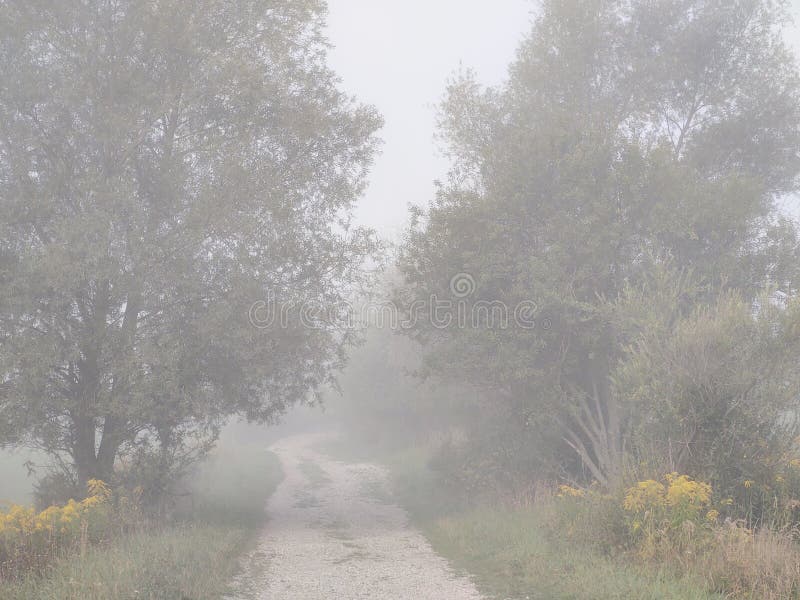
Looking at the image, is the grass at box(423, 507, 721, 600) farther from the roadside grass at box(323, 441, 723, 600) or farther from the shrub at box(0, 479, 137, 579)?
the shrub at box(0, 479, 137, 579)

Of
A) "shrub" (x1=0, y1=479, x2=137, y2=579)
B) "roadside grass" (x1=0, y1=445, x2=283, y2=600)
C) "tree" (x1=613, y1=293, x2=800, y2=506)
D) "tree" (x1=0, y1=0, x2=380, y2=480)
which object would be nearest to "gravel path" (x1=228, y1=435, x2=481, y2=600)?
"roadside grass" (x1=0, y1=445, x2=283, y2=600)

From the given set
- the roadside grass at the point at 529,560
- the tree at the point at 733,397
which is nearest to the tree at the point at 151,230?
the roadside grass at the point at 529,560

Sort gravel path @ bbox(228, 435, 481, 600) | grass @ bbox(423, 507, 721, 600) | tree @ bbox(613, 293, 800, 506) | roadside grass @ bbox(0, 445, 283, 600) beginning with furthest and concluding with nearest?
tree @ bbox(613, 293, 800, 506), gravel path @ bbox(228, 435, 481, 600), grass @ bbox(423, 507, 721, 600), roadside grass @ bbox(0, 445, 283, 600)

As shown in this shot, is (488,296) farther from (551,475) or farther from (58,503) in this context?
(58,503)

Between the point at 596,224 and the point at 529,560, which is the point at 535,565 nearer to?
the point at 529,560

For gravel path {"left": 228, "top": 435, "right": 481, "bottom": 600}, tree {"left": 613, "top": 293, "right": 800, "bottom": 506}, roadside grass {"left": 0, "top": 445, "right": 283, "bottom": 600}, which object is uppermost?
tree {"left": 613, "top": 293, "right": 800, "bottom": 506}

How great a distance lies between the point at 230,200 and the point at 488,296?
719 cm

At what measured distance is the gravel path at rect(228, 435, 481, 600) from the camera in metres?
10.0

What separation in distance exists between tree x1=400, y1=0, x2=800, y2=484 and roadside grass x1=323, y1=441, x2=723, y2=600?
271 cm

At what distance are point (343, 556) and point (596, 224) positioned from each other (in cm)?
1016

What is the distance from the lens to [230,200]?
16.1 meters

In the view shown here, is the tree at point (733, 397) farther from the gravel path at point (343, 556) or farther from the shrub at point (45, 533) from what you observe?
the shrub at point (45, 533)

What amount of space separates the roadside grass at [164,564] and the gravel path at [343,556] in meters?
0.46

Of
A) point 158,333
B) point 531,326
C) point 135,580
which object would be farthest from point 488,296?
point 135,580
